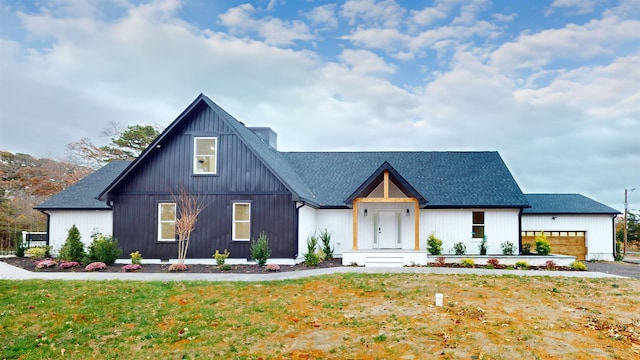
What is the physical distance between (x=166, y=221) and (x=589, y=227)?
74.4 feet

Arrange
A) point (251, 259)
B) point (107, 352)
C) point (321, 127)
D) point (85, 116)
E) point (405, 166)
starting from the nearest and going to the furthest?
point (107, 352) < point (251, 259) < point (405, 166) < point (321, 127) < point (85, 116)

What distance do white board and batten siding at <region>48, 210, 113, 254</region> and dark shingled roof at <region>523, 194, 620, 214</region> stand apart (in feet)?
72.8

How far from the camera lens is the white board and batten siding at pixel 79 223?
2050cm

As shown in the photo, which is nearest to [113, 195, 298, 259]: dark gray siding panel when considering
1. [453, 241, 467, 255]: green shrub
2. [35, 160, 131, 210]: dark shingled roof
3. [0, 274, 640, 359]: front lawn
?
[35, 160, 131, 210]: dark shingled roof

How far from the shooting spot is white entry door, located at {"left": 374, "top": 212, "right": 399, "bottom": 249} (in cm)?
1986

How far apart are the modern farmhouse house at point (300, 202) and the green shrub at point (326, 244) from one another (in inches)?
11.7

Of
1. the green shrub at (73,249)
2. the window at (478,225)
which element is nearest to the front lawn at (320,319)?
the green shrub at (73,249)

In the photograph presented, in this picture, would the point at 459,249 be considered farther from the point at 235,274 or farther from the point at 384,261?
the point at 235,274

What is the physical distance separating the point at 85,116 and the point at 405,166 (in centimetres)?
2666

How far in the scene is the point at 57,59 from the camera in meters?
20.0

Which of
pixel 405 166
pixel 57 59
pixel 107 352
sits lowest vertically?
pixel 107 352

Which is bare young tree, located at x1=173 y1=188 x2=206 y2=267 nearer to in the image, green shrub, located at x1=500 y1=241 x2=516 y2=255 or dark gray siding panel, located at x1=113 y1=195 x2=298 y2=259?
→ dark gray siding panel, located at x1=113 y1=195 x2=298 y2=259

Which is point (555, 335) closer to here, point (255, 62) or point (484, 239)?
point (484, 239)

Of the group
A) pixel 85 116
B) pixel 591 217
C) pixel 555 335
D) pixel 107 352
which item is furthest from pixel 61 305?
pixel 85 116
